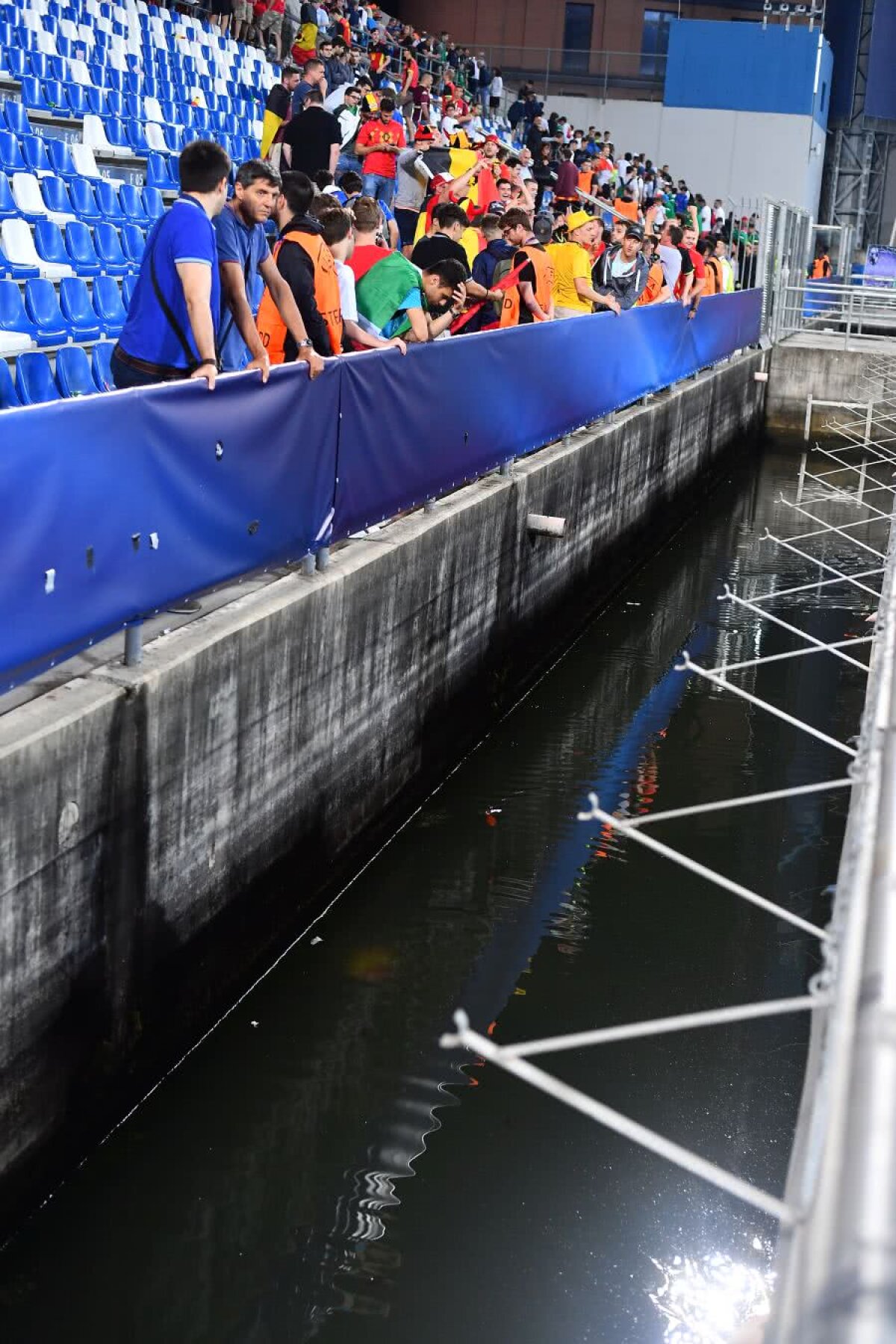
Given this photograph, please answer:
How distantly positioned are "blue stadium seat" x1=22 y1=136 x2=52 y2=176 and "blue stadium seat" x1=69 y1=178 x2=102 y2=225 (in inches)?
10.2

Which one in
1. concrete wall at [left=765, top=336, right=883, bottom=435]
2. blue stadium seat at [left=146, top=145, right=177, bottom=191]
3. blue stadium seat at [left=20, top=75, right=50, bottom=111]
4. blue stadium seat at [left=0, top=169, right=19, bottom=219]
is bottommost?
concrete wall at [left=765, top=336, right=883, bottom=435]

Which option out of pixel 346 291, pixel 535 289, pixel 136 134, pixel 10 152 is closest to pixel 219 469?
pixel 346 291

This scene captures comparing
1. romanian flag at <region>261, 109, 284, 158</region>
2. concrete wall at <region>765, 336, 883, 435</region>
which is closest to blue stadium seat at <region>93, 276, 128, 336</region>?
romanian flag at <region>261, 109, 284, 158</region>

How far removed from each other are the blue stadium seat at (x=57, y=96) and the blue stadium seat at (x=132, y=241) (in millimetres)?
2607

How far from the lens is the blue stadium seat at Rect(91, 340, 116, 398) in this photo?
8.55 m

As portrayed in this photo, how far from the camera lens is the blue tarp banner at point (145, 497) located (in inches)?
170

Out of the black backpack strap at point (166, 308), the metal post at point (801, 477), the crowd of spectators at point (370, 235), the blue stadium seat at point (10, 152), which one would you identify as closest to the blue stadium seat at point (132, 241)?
A: the blue stadium seat at point (10, 152)

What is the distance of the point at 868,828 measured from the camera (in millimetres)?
2434

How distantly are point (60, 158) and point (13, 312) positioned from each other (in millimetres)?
3469

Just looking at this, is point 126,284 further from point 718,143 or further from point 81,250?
point 718,143

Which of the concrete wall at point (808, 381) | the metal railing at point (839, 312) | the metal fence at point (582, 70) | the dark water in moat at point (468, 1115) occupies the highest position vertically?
the metal fence at point (582, 70)

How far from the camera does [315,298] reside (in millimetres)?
7191

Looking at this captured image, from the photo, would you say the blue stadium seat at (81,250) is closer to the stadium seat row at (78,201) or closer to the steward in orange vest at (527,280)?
the stadium seat row at (78,201)

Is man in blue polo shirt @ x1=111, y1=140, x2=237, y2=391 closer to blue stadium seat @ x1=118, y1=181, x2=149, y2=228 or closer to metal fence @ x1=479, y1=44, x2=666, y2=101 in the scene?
blue stadium seat @ x1=118, y1=181, x2=149, y2=228
